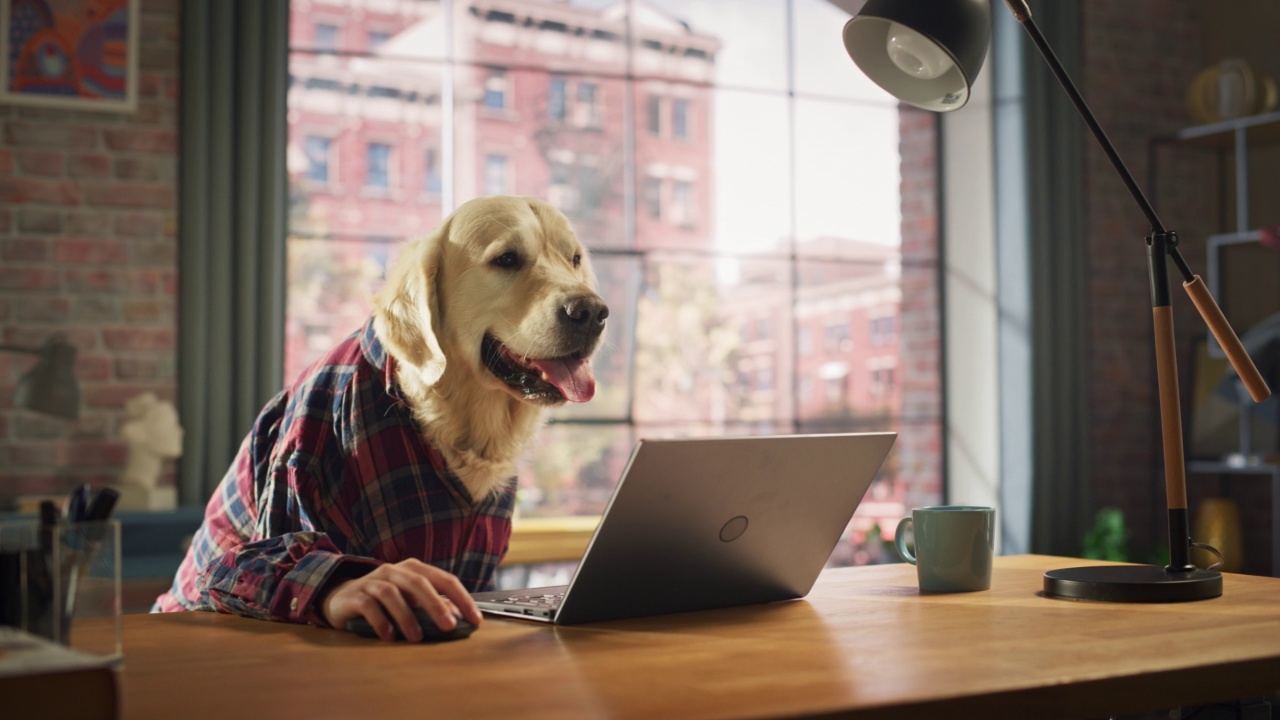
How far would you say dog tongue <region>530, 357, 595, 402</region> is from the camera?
60.9 inches

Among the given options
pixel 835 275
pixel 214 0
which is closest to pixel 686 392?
pixel 835 275

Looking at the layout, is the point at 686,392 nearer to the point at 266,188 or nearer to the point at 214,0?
the point at 266,188

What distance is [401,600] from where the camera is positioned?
3.15 feet

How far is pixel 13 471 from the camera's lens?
3074 mm

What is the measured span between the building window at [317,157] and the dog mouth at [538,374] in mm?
2594

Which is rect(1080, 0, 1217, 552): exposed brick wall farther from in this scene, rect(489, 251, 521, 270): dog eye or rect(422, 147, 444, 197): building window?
rect(489, 251, 521, 270): dog eye

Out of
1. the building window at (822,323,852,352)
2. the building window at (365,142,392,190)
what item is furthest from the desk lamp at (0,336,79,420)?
the building window at (822,323,852,352)

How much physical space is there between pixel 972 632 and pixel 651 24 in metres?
3.60

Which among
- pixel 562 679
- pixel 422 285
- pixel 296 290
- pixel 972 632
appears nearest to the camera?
pixel 562 679

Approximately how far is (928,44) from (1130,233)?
11.7ft

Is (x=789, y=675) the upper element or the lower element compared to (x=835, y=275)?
lower

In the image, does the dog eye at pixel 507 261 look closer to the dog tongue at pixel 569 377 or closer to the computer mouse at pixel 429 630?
the dog tongue at pixel 569 377

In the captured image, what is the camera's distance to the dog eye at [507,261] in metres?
1.60

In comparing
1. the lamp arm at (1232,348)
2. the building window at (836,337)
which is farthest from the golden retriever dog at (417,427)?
the building window at (836,337)
